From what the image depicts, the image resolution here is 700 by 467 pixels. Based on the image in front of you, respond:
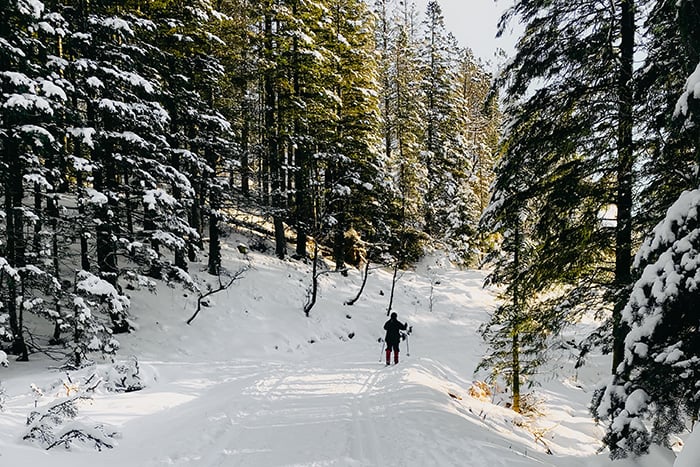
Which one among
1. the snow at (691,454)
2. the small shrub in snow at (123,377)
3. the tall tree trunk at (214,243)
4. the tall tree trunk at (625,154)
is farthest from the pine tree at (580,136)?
the tall tree trunk at (214,243)

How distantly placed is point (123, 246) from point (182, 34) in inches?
333

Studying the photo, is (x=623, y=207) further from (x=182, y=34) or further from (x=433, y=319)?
(x=433, y=319)

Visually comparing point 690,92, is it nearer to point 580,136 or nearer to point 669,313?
point 669,313

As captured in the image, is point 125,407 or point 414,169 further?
point 414,169

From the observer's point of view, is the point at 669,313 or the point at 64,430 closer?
the point at 669,313

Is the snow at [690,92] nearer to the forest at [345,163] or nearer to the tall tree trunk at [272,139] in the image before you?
the forest at [345,163]

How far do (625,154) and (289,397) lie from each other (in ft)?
29.0

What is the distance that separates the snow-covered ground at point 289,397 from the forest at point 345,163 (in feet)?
4.75

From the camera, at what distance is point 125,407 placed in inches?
339

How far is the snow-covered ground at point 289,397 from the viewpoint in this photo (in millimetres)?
6973

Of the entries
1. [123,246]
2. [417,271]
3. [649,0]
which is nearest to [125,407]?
[123,246]

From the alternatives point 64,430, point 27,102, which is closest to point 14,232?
point 27,102

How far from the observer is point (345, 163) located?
23.1 m

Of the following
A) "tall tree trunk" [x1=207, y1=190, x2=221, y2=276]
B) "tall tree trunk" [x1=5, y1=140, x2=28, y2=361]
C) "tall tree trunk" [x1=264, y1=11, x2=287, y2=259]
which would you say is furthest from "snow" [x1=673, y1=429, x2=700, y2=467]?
"tall tree trunk" [x1=264, y1=11, x2=287, y2=259]
